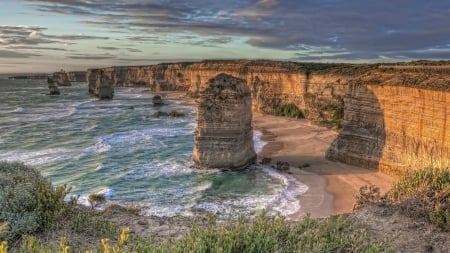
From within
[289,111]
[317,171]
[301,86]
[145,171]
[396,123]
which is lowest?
[145,171]

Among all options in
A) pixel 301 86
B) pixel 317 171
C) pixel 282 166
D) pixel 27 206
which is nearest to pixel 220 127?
pixel 282 166

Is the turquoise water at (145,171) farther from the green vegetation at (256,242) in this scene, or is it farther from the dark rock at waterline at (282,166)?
the green vegetation at (256,242)

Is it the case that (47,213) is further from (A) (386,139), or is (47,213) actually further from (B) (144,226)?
(A) (386,139)

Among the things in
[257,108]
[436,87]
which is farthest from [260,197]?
[257,108]

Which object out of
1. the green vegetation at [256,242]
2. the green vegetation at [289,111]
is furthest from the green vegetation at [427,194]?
the green vegetation at [289,111]

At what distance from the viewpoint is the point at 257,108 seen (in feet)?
198

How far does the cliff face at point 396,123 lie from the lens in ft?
68.9

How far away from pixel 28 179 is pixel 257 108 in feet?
172

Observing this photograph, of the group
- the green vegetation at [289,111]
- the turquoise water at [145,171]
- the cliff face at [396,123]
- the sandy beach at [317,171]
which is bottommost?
the turquoise water at [145,171]

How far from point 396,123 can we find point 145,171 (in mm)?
16276

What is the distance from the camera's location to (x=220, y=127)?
26.8 m

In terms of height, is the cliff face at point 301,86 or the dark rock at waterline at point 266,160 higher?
the cliff face at point 301,86

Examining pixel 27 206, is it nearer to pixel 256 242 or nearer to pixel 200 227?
pixel 200 227

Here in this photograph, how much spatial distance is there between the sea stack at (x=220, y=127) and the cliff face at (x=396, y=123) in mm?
7348
